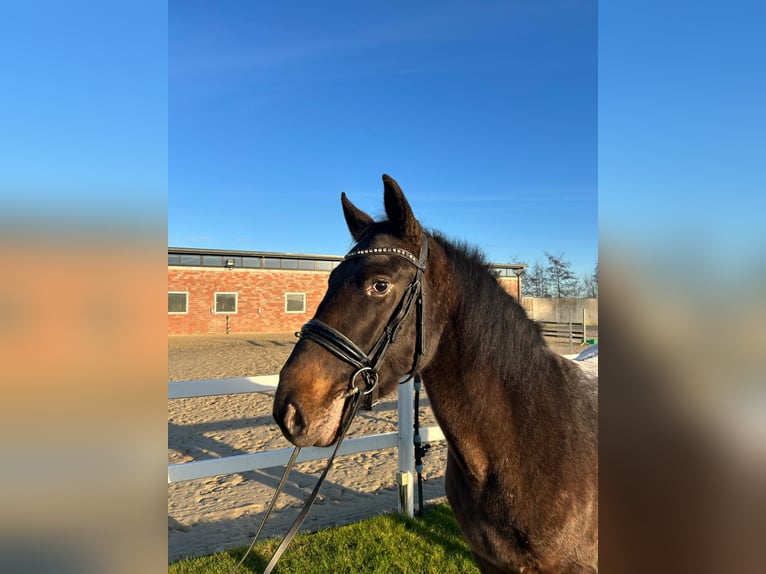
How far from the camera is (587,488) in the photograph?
2119mm

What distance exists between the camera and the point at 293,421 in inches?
72.1

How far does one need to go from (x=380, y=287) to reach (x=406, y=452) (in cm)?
362

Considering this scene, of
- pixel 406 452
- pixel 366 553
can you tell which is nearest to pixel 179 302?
pixel 406 452

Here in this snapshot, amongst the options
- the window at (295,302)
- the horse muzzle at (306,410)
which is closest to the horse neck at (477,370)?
the horse muzzle at (306,410)

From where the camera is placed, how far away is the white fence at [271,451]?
3.98 metres

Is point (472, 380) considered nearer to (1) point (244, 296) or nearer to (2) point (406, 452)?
(2) point (406, 452)

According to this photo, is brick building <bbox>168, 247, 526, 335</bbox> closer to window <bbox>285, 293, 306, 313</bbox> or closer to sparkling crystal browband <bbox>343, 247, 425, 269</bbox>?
window <bbox>285, 293, 306, 313</bbox>

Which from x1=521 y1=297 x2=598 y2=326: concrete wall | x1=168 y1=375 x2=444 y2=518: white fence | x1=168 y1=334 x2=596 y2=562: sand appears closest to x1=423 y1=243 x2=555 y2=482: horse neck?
x1=168 y1=334 x2=596 y2=562: sand

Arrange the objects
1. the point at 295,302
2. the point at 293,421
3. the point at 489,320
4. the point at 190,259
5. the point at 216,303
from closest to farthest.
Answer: the point at 293,421 < the point at 489,320 < the point at 216,303 < the point at 295,302 < the point at 190,259

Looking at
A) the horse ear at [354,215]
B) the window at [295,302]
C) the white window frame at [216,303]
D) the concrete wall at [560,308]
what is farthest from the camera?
the window at [295,302]

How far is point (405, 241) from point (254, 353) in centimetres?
1792

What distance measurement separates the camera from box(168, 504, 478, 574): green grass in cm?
394

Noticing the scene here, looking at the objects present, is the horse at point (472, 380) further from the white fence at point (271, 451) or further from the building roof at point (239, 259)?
the building roof at point (239, 259)
